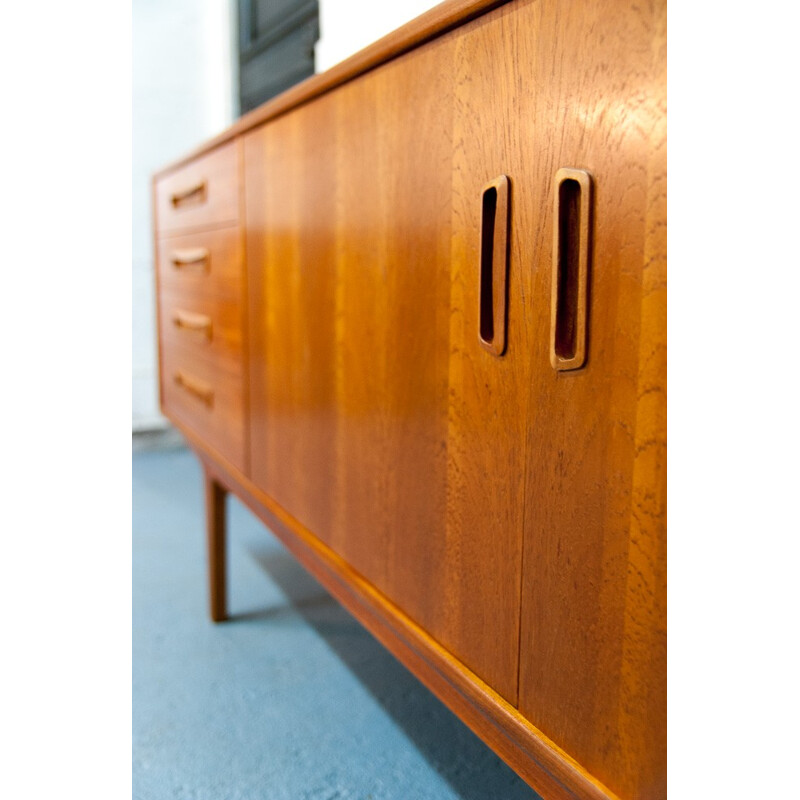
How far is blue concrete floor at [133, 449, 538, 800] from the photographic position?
48.9 inches

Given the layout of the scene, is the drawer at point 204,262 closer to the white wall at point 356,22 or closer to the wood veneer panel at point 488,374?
the white wall at point 356,22

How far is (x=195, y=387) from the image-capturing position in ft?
5.76

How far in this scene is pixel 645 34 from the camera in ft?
1.80

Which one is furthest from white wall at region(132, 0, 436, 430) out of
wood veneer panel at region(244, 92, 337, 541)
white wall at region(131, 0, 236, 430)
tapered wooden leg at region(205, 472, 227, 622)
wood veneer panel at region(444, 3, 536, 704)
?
wood veneer panel at region(444, 3, 536, 704)

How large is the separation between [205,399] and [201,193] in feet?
1.36

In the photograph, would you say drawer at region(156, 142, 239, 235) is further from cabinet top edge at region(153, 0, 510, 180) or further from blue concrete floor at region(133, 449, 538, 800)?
blue concrete floor at region(133, 449, 538, 800)

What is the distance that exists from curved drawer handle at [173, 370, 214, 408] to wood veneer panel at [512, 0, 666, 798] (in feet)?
3.57

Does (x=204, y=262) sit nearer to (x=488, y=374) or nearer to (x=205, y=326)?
(x=205, y=326)

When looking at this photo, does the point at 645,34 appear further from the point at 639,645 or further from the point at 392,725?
the point at 392,725

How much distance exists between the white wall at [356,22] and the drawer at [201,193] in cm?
26

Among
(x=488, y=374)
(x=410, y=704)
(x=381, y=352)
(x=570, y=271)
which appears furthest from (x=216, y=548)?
(x=570, y=271)
